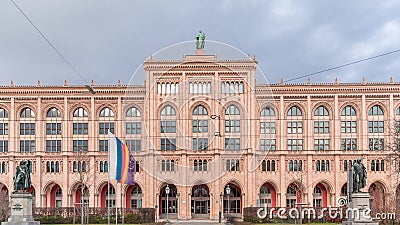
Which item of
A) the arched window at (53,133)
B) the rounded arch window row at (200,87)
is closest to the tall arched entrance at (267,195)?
the rounded arch window row at (200,87)

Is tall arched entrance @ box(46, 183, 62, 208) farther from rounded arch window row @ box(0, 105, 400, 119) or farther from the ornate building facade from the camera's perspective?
rounded arch window row @ box(0, 105, 400, 119)

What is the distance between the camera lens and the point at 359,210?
32531 mm

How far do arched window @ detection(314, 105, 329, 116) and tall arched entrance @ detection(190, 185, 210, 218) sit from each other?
16.4 meters

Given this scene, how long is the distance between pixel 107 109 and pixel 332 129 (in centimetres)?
2758

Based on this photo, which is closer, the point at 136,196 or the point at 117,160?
the point at 117,160

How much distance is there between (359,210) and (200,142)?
34702mm

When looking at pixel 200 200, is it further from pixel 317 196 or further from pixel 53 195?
pixel 53 195

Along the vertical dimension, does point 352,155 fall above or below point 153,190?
above

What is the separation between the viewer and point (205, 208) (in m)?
69.4

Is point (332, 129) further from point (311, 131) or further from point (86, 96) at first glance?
point (86, 96)

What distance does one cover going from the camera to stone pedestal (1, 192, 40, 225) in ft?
108

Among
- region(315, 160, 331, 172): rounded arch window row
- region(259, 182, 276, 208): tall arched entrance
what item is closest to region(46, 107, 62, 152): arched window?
region(259, 182, 276, 208): tall arched entrance

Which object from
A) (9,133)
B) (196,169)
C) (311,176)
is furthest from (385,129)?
Answer: (9,133)

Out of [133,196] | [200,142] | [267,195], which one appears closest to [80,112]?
[133,196]
